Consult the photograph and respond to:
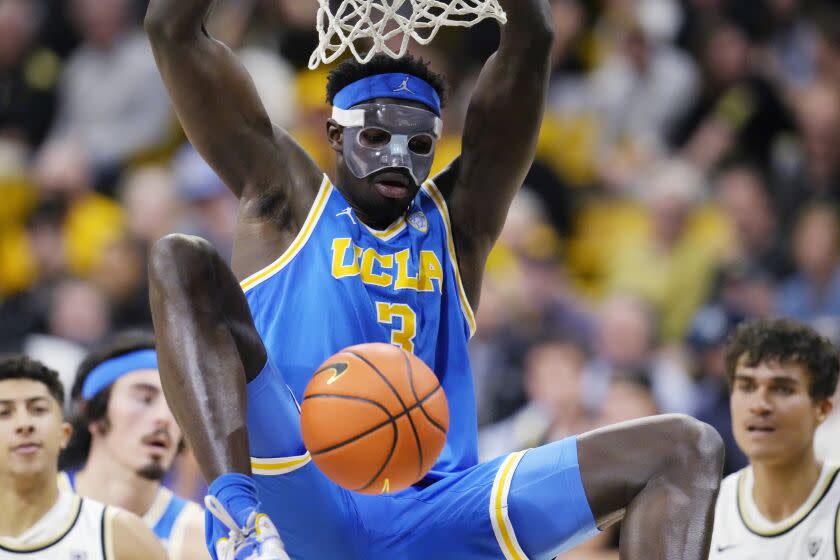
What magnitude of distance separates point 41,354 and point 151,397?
318cm

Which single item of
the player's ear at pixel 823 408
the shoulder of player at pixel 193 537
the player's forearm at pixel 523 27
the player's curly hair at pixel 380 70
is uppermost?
the player's forearm at pixel 523 27

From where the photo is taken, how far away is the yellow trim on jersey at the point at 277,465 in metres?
4.07

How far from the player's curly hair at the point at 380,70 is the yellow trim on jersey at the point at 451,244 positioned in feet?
1.18

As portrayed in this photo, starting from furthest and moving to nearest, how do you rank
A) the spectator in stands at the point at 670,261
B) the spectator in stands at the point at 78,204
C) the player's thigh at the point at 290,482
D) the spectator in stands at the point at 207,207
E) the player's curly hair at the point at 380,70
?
the spectator in stands at the point at 78,204, the spectator in stands at the point at 207,207, the spectator in stands at the point at 670,261, the player's curly hair at the point at 380,70, the player's thigh at the point at 290,482

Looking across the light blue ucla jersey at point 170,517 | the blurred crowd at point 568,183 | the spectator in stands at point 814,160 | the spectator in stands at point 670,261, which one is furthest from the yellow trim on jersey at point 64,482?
the spectator in stands at point 814,160

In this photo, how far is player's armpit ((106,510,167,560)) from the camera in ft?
19.0

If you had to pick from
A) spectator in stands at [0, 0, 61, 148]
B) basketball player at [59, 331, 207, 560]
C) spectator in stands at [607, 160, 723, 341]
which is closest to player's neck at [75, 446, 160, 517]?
basketball player at [59, 331, 207, 560]

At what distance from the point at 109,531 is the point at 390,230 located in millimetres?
2115

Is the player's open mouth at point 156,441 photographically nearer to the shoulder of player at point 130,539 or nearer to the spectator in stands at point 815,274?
the shoulder of player at point 130,539

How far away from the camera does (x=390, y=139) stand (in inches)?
182

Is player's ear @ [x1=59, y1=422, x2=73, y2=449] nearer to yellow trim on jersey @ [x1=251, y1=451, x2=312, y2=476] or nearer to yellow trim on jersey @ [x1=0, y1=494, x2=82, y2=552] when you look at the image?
yellow trim on jersey @ [x1=0, y1=494, x2=82, y2=552]

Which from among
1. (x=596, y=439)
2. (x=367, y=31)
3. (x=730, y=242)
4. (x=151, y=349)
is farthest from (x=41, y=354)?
(x=596, y=439)

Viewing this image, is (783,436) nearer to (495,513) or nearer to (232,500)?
(495,513)

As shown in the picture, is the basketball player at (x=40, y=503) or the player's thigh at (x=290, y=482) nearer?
the player's thigh at (x=290, y=482)
